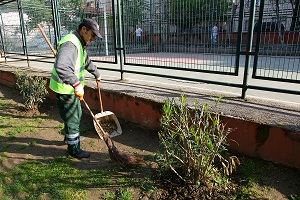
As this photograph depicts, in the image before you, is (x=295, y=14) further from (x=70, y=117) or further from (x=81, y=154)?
(x=81, y=154)

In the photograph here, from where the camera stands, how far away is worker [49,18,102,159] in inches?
120

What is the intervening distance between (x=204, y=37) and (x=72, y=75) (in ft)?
7.48

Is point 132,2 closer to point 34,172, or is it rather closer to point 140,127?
point 140,127

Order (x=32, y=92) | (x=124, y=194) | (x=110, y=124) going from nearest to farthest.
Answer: (x=124, y=194)
(x=110, y=124)
(x=32, y=92)

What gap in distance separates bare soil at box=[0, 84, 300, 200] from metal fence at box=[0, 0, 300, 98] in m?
1.22

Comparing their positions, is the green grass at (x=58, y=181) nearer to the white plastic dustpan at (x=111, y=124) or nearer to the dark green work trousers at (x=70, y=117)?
the dark green work trousers at (x=70, y=117)

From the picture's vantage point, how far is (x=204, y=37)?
413cm

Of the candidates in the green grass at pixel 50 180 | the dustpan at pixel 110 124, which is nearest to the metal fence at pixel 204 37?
the dustpan at pixel 110 124

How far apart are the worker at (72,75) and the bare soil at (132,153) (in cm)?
36

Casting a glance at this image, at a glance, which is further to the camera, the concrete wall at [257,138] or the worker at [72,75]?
the worker at [72,75]

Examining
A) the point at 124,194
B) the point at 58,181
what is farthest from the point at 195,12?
the point at 58,181

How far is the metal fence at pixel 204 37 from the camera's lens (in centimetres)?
344

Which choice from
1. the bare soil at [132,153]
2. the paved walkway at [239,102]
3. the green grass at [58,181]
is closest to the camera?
the bare soil at [132,153]

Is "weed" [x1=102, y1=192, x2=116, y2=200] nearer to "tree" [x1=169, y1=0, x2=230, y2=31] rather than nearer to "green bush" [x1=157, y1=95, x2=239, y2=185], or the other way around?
"green bush" [x1=157, y1=95, x2=239, y2=185]
